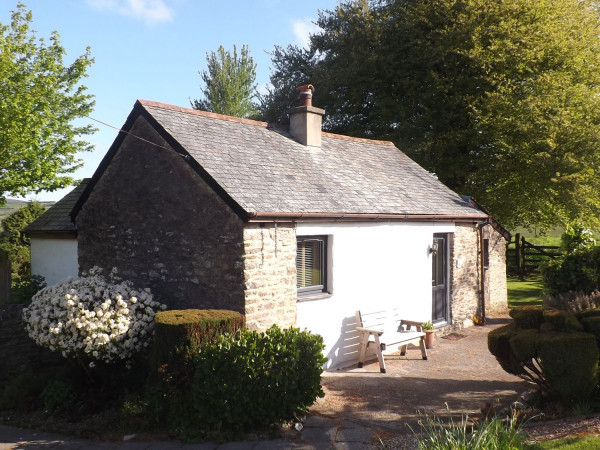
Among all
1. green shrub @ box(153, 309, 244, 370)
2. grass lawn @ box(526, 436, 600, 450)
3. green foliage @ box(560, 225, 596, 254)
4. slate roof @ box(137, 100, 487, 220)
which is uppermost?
slate roof @ box(137, 100, 487, 220)

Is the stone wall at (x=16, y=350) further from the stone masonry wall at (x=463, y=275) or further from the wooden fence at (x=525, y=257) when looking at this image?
the wooden fence at (x=525, y=257)

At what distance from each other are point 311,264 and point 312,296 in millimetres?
638

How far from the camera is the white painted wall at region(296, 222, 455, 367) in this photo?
10.6m

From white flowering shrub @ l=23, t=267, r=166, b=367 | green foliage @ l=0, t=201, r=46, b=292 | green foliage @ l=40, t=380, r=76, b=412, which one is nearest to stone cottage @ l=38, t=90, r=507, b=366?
white flowering shrub @ l=23, t=267, r=166, b=367

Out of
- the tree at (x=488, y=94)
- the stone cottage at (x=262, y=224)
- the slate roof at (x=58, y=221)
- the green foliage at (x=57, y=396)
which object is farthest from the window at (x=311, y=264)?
the tree at (x=488, y=94)

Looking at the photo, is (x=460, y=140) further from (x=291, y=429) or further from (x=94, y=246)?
(x=291, y=429)

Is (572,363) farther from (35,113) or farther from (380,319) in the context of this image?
(35,113)

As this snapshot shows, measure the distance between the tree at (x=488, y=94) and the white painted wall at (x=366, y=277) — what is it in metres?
9.63

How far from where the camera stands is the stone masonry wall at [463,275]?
47.5ft

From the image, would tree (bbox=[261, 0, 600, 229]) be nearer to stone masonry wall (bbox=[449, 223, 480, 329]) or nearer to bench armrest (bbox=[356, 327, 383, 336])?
stone masonry wall (bbox=[449, 223, 480, 329])

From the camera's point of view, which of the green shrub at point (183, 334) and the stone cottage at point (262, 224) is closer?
the green shrub at point (183, 334)

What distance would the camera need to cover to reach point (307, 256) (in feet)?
34.8

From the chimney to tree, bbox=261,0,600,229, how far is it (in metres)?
9.61

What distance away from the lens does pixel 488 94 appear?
20719mm
